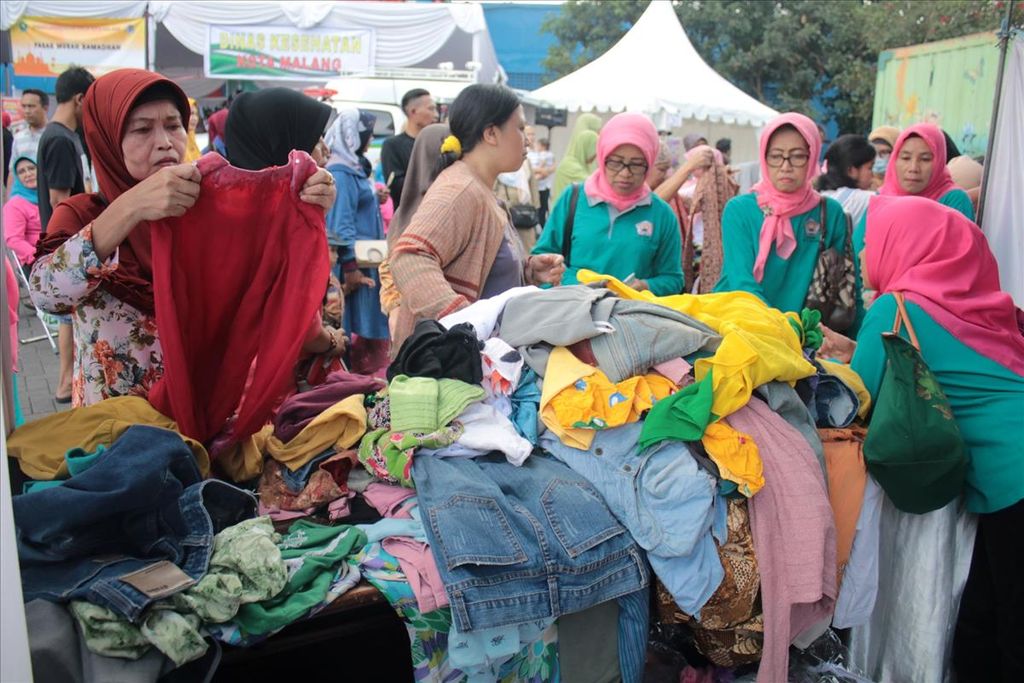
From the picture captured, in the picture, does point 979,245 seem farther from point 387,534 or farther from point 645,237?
point 387,534

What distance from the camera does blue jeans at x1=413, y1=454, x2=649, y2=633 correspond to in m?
1.90

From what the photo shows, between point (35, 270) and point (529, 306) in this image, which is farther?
point (529, 306)

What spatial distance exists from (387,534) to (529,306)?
0.82 metres

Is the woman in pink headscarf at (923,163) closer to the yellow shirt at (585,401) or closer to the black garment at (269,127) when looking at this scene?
the yellow shirt at (585,401)

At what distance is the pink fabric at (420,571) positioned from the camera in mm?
1930

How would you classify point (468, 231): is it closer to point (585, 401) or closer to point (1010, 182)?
point (585, 401)

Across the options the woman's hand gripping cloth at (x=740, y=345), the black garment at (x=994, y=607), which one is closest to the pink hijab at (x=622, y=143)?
the woman's hand gripping cloth at (x=740, y=345)

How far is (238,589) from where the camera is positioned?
1.78m

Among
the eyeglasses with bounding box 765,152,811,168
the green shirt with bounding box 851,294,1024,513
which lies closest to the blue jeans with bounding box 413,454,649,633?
the green shirt with bounding box 851,294,1024,513

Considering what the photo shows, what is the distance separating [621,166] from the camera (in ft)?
12.6

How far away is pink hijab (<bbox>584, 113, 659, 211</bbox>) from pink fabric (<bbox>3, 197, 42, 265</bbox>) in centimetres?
420

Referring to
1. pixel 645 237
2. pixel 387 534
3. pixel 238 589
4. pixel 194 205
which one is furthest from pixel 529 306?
pixel 645 237

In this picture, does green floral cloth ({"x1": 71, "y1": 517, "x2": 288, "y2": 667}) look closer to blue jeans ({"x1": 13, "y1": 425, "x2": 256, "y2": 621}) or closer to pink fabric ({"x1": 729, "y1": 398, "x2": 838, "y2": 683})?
blue jeans ({"x1": 13, "y1": 425, "x2": 256, "y2": 621})

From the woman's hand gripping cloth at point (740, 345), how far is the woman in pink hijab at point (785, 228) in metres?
0.82
